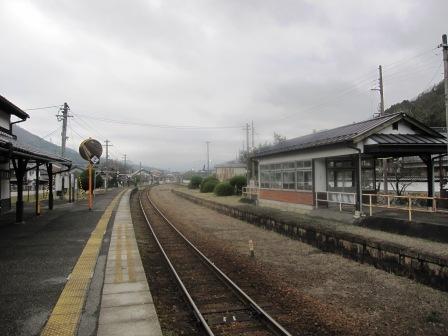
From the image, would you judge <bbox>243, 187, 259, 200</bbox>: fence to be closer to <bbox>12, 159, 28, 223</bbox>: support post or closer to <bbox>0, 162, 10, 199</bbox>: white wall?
<bbox>0, 162, 10, 199</bbox>: white wall

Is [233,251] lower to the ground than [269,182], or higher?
lower

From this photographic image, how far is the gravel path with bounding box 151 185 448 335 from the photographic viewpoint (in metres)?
6.58

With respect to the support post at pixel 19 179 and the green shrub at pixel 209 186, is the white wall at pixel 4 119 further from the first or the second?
the green shrub at pixel 209 186

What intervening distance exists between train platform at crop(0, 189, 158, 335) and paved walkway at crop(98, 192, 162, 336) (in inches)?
1.0

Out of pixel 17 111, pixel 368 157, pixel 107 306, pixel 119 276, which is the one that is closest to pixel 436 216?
pixel 368 157

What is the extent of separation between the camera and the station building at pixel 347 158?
15438 mm

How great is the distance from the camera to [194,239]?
1530cm

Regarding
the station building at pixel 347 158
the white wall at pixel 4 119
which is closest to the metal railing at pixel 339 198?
the station building at pixel 347 158

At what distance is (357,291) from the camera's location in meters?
8.33

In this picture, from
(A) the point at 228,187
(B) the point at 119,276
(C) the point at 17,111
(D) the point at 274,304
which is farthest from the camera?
(A) the point at 228,187

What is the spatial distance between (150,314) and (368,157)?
13.6m

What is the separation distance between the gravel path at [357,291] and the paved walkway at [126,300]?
9.18 ft

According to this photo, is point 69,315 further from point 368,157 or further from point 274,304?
point 368,157

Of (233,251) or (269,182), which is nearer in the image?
(233,251)
